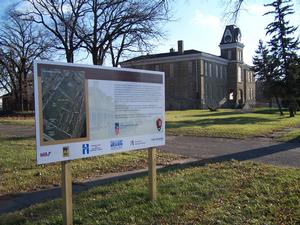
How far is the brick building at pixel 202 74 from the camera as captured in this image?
227 ft

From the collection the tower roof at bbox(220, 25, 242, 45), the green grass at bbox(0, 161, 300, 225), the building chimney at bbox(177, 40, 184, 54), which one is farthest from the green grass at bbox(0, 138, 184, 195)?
the tower roof at bbox(220, 25, 242, 45)

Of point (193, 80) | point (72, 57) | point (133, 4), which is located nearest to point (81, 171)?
point (133, 4)

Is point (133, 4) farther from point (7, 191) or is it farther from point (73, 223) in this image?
point (73, 223)

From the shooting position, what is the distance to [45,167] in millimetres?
10328

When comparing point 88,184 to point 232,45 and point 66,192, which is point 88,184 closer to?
point 66,192

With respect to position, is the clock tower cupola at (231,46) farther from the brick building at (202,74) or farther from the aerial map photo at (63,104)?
the aerial map photo at (63,104)

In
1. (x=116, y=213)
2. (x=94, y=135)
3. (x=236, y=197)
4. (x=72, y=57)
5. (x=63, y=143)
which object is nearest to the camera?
(x=63, y=143)

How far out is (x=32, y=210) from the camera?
20.7 ft

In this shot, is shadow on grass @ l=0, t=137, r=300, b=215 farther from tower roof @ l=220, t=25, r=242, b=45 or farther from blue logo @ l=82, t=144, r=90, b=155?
tower roof @ l=220, t=25, r=242, b=45

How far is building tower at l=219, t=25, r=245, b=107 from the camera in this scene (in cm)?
8031

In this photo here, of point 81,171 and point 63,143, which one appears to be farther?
point 81,171

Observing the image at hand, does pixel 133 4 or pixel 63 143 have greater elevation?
pixel 133 4

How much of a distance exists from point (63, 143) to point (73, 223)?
128cm

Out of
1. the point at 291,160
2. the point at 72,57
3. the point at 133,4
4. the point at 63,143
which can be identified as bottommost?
the point at 291,160
